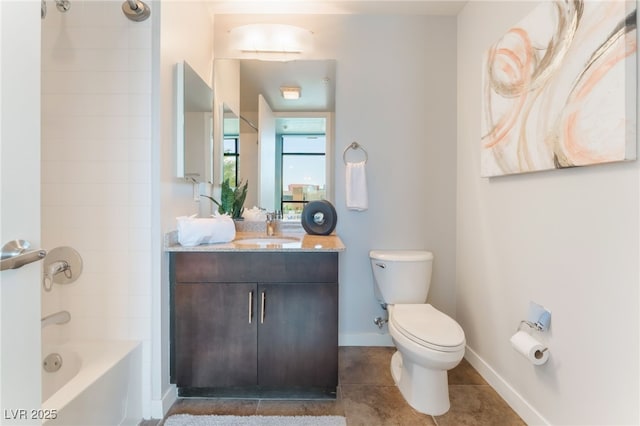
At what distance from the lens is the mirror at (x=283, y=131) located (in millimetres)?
2340

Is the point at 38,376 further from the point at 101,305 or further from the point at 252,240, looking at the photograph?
the point at 252,240

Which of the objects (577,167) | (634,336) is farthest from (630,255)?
(577,167)

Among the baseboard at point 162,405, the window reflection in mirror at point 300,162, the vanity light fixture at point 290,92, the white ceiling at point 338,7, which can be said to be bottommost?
the baseboard at point 162,405

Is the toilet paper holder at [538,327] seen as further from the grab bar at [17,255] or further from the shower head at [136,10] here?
the shower head at [136,10]

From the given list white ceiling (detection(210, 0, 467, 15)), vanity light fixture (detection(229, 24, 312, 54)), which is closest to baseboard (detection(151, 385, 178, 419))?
vanity light fixture (detection(229, 24, 312, 54))

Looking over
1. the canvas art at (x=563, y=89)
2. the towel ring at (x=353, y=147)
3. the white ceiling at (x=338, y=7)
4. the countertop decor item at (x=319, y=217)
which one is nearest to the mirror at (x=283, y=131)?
the towel ring at (x=353, y=147)

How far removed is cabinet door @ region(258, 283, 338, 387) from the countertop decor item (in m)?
0.56

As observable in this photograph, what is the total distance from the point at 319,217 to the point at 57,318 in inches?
56.9

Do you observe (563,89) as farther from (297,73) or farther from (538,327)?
(297,73)

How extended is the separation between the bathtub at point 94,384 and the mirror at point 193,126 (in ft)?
2.98

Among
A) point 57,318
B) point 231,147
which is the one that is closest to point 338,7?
point 231,147

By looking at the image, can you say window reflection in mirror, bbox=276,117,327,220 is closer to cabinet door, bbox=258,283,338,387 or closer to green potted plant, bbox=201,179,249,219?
green potted plant, bbox=201,179,249,219

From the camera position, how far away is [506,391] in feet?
5.72

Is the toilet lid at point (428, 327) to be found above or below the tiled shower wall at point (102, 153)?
below
